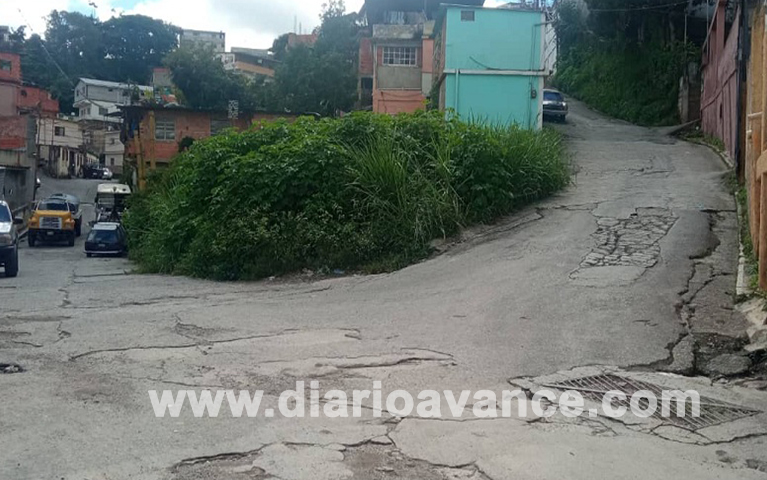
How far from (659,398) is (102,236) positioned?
26.4 m

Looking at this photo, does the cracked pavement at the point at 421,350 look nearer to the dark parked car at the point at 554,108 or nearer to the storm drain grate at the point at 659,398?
the storm drain grate at the point at 659,398

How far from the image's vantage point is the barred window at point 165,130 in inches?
1635

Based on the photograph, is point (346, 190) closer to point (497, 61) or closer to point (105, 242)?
point (497, 61)

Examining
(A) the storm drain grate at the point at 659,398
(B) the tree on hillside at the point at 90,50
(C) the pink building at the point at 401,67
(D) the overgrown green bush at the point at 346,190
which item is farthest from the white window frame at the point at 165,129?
(B) the tree on hillside at the point at 90,50

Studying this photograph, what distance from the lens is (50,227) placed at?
34.8 meters

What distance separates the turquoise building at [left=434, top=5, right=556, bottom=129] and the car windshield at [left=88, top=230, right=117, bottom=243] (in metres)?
14.1

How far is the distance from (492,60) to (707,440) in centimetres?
2328

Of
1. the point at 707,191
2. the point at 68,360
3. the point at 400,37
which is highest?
the point at 400,37

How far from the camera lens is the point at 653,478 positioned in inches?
208

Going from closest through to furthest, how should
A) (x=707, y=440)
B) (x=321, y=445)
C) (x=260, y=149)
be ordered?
(x=321, y=445), (x=707, y=440), (x=260, y=149)

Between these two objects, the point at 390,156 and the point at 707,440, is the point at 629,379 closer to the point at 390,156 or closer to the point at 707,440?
the point at 707,440

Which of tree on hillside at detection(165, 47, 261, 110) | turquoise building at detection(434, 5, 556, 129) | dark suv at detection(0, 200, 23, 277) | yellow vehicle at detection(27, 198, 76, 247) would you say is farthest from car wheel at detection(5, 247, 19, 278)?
tree on hillside at detection(165, 47, 261, 110)

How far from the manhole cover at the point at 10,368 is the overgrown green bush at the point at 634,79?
34.9 m

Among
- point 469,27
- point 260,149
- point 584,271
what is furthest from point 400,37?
point 584,271
